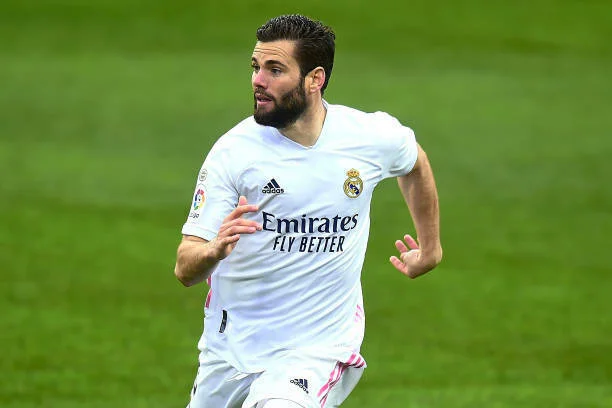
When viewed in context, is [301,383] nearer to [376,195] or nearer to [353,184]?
[353,184]

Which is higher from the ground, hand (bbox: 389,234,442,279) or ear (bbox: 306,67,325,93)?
ear (bbox: 306,67,325,93)

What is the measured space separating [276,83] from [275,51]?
16cm

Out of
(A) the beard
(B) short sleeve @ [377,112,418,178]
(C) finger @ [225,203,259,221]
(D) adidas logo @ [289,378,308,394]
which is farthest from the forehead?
(D) adidas logo @ [289,378,308,394]

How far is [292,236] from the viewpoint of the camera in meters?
7.55

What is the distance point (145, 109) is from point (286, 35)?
64.6ft

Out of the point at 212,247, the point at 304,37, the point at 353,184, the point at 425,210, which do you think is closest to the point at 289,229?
the point at 353,184

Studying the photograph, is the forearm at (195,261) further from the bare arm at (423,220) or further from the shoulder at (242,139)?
the bare arm at (423,220)

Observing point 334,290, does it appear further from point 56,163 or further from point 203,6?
point 203,6

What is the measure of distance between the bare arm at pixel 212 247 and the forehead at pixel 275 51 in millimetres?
773

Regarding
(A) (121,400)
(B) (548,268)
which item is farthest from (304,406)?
(B) (548,268)

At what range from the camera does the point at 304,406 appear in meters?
7.44

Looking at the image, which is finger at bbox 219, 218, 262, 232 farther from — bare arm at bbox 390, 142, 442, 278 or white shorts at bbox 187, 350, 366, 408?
bare arm at bbox 390, 142, 442, 278

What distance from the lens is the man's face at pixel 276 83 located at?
24.4 feet

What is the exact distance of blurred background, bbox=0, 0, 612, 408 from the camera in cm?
1404
